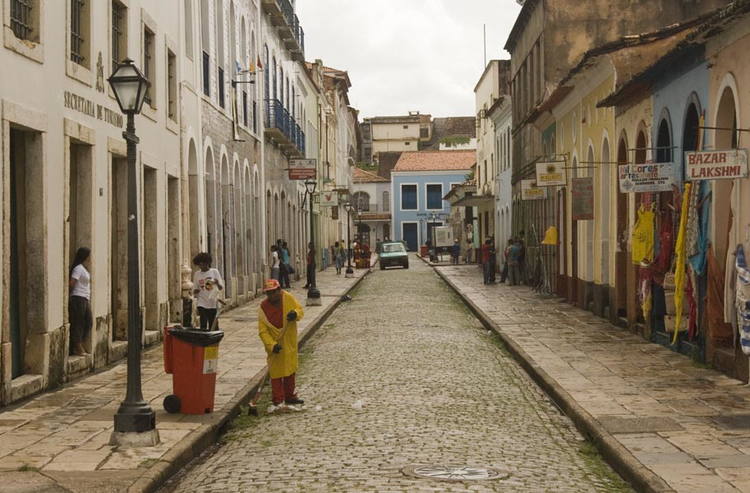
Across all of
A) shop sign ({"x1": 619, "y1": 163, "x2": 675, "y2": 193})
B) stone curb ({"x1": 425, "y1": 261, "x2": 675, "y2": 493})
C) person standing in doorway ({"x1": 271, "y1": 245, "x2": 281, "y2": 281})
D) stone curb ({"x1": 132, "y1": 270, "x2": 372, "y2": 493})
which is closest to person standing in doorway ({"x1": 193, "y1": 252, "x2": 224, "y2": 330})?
stone curb ({"x1": 132, "y1": 270, "x2": 372, "y2": 493})

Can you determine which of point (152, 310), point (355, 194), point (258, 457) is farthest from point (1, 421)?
point (355, 194)

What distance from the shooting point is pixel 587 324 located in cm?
2078

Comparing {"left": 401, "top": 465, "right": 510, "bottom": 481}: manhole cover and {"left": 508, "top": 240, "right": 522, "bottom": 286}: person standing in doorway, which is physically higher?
{"left": 508, "top": 240, "right": 522, "bottom": 286}: person standing in doorway

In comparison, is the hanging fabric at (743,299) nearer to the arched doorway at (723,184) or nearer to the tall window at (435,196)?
the arched doorway at (723,184)

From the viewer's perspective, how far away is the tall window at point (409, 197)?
97637 mm

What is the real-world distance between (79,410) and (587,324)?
38.2 feet

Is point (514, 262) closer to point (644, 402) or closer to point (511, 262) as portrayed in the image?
point (511, 262)

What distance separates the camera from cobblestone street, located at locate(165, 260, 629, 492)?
800 cm

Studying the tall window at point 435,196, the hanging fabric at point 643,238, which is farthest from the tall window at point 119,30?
the tall window at point 435,196

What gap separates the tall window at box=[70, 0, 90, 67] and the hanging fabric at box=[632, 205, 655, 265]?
27.1ft

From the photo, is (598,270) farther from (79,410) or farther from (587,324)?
(79,410)

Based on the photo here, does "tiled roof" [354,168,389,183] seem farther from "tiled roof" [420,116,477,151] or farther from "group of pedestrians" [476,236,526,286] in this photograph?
"group of pedestrians" [476,236,526,286]

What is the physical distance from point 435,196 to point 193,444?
291 ft

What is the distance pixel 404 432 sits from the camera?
32.2 ft
